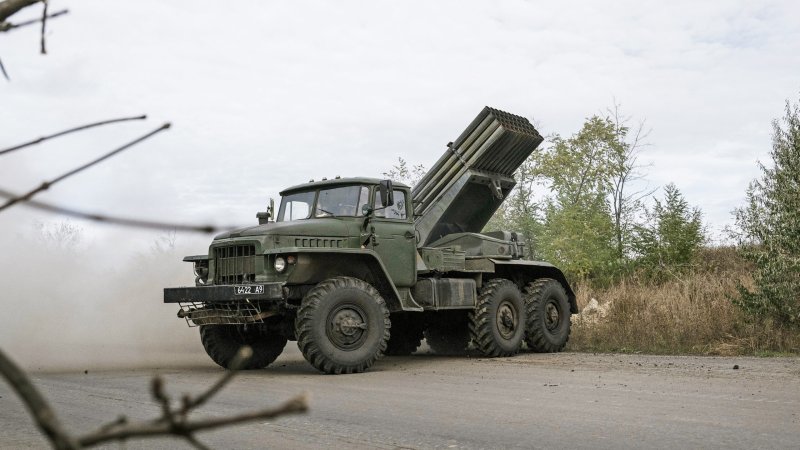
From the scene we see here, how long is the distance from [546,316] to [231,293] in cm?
588

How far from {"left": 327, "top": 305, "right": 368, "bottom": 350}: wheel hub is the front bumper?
0.71 meters

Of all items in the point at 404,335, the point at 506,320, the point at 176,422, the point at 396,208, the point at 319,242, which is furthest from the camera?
the point at 404,335

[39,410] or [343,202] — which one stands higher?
[343,202]

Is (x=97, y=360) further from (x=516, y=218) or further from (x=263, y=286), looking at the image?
(x=516, y=218)

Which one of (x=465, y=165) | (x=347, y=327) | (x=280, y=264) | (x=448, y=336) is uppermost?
(x=465, y=165)

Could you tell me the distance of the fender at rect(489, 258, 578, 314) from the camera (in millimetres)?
13822

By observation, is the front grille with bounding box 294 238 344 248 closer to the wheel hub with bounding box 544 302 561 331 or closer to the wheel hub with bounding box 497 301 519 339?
the wheel hub with bounding box 497 301 519 339

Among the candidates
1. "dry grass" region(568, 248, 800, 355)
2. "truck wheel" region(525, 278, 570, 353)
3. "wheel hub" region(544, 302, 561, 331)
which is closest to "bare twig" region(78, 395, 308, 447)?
"dry grass" region(568, 248, 800, 355)

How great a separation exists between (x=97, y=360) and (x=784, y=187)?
11.5 metres

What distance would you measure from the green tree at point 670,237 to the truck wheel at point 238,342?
572 inches

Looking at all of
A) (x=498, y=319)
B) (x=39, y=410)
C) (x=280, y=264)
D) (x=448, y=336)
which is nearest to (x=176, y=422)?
(x=39, y=410)

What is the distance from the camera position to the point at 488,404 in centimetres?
745

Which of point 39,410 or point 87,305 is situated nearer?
point 39,410

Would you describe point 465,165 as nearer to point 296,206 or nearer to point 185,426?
point 296,206
